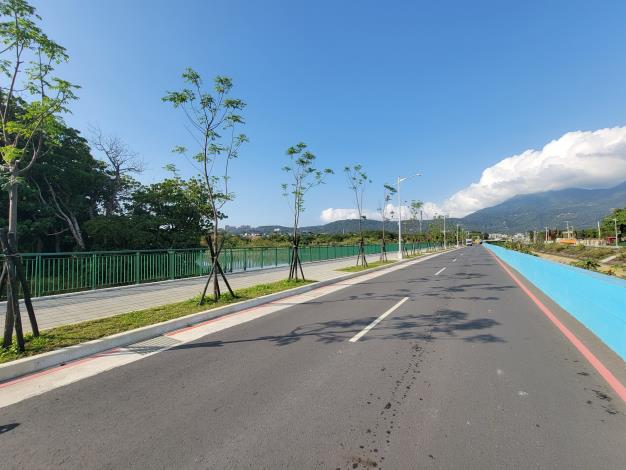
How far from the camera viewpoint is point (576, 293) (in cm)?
733

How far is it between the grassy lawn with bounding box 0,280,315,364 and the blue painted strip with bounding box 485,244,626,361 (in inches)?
306

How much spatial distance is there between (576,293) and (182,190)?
72.3 feet

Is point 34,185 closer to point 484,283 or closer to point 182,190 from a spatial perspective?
point 182,190

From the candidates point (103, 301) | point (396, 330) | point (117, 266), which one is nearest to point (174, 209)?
point (117, 266)

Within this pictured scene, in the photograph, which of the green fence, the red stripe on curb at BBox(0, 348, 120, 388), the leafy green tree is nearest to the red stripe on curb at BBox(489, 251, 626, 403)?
the red stripe on curb at BBox(0, 348, 120, 388)

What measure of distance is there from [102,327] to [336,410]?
528cm

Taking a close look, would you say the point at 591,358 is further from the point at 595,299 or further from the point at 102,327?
the point at 102,327

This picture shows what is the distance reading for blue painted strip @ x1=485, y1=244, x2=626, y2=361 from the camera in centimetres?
492

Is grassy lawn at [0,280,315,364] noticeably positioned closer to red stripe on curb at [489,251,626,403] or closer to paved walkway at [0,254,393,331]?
paved walkway at [0,254,393,331]

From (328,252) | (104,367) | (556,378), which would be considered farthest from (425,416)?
(328,252)

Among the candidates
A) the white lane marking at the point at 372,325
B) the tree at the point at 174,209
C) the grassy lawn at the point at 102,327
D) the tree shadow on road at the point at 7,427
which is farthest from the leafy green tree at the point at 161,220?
the tree shadow on road at the point at 7,427

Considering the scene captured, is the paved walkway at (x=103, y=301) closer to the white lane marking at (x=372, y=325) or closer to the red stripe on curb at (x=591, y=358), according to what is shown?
the white lane marking at (x=372, y=325)

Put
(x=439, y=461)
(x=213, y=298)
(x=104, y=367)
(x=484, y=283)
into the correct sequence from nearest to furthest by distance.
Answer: (x=439, y=461) → (x=104, y=367) → (x=213, y=298) → (x=484, y=283)

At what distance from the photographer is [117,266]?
12.2 meters
